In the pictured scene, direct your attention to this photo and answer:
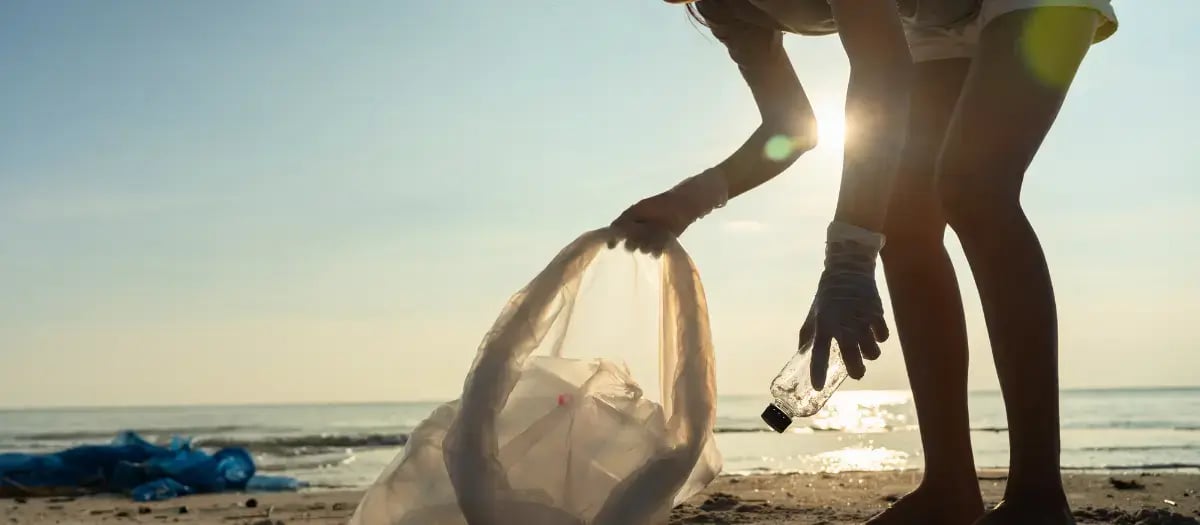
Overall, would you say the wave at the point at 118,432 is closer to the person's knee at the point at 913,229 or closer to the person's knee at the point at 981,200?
the person's knee at the point at 913,229

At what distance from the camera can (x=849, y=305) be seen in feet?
5.44

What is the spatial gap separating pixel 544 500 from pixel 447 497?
0.20m

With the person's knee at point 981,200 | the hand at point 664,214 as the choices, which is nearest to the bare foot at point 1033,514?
the person's knee at point 981,200

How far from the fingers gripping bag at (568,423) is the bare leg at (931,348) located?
1.97ft

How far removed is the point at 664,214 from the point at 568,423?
0.48 metres

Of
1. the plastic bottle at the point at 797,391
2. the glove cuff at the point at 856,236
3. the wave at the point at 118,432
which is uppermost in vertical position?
the glove cuff at the point at 856,236

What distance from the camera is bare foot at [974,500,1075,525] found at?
5.91 ft

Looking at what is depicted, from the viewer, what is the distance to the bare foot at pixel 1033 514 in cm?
180

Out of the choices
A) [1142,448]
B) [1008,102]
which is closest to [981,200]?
[1008,102]

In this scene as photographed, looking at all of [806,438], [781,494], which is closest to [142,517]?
[781,494]

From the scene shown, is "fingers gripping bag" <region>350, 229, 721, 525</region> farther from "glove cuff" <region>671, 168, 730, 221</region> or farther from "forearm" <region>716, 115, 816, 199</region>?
"forearm" <region>716, 115, 816, 199</region>

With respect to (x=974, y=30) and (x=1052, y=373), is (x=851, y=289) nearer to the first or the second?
(x=1052, y=373)

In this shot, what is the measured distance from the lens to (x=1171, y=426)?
15.6m

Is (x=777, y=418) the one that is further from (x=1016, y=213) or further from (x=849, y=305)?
(x=1016, y=213)
